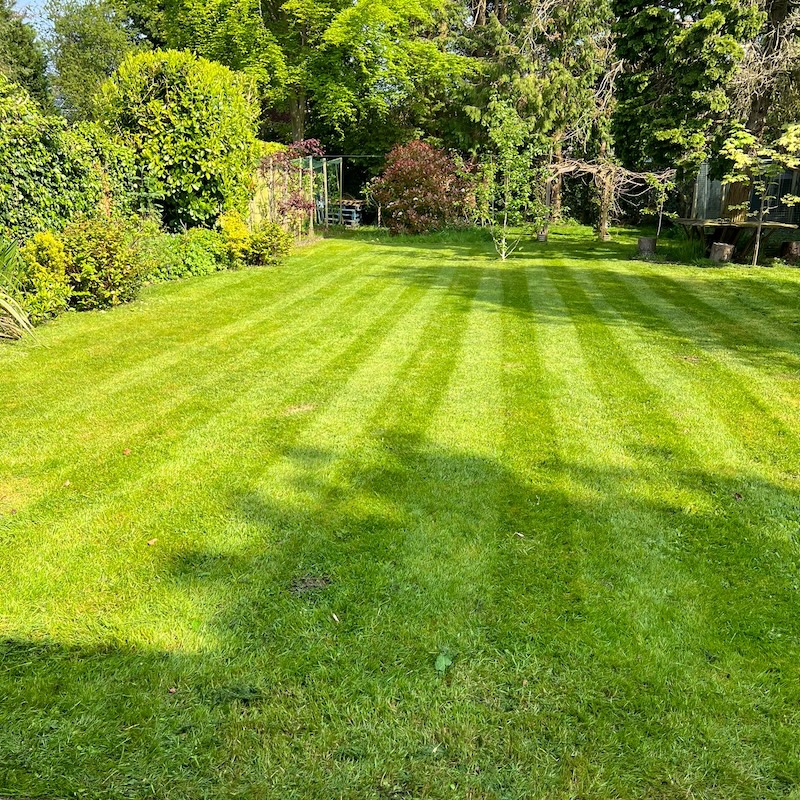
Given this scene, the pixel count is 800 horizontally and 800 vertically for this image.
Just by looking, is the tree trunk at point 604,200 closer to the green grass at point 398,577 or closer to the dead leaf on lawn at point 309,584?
the green grass at point 398,577

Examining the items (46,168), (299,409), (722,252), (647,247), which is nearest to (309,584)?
(299,409)

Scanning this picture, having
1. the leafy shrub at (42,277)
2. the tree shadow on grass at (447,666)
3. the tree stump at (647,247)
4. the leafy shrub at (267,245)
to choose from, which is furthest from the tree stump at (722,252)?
the leafy shrub at (42,277)

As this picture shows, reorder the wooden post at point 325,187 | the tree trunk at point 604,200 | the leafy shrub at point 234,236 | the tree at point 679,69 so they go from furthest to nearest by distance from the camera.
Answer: the wooden post at point 325,187
the tree trunk at point 604,200
the tree at point 679,69
the leafy shrub at point 234,236

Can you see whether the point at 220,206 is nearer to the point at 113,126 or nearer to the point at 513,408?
the point at 113,126

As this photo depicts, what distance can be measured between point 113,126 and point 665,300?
9.98 metres

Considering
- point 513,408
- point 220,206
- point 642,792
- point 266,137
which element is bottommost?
point 642,792

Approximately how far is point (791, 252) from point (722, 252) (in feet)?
4.62

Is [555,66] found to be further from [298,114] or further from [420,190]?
[298,114]

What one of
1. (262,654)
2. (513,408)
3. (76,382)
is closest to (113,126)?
(76,382)

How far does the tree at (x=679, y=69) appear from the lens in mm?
12094

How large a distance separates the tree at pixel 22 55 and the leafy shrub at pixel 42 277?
87.2 feet

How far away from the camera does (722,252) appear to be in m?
13.3

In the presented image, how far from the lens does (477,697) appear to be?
218 centimetres

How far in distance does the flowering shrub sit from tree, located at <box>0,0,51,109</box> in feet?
66.5
